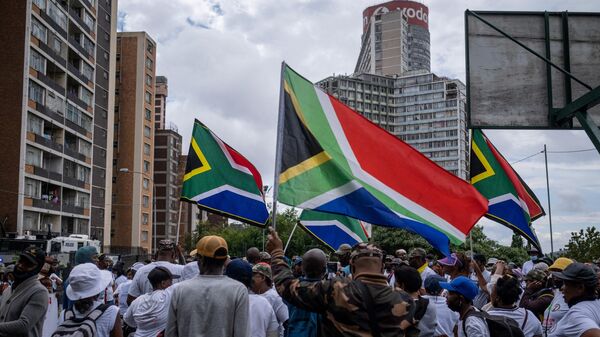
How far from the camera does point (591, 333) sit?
498cm

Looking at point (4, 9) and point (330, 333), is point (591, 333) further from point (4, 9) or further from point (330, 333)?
point (4, 9)

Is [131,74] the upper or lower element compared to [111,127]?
upper

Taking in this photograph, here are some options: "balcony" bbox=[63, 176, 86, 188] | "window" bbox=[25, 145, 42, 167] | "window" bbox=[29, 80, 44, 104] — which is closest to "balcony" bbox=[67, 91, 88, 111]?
"window" bbox=[29, 80, 44, 104]

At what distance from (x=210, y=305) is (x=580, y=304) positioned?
10.0 ft

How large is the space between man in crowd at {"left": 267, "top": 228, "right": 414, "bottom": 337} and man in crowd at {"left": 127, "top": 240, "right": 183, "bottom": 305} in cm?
373

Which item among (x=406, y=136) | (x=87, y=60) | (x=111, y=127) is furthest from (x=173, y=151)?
(x=406, y=136)

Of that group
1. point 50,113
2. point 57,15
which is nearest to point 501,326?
point 50,113

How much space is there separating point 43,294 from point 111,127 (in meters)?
61.9

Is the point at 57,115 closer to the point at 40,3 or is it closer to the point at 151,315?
the point at 40,3

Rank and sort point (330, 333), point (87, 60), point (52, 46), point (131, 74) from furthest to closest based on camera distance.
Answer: point (131, 74) < point (87, 60) < point (52, 46) < point (330, 333)

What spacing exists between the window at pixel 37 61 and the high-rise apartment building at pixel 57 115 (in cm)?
8

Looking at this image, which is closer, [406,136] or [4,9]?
[4,9]

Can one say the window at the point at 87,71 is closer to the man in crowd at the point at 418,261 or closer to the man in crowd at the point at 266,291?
the man in crowd at the point at 418,261

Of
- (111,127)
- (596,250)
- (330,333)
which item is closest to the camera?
(330,333)
